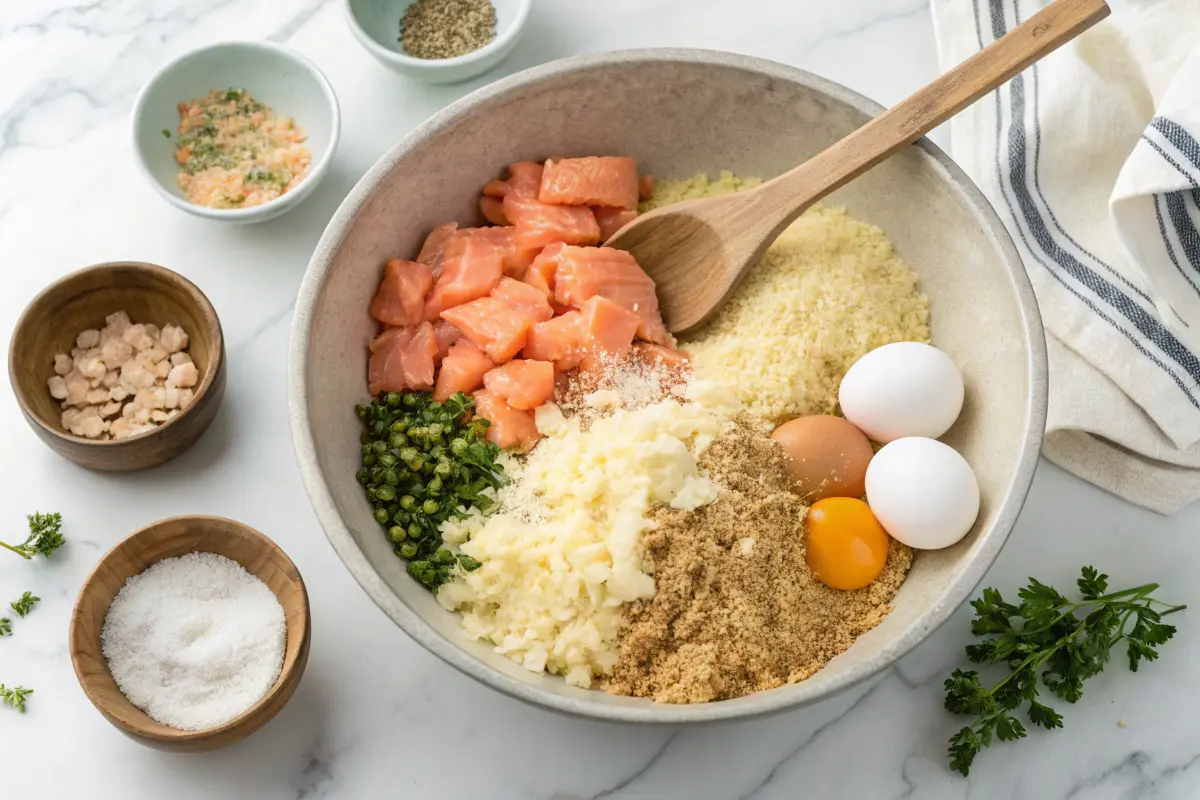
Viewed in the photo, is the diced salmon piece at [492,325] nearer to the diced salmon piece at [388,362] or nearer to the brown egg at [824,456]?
the diced salmon piece at [388,362]

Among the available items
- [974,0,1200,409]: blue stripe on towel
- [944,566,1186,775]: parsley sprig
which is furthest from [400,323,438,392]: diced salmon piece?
[974,0,1200,409]: blue stripe on towel

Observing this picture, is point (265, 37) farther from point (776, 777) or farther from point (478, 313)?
point (776, 777)

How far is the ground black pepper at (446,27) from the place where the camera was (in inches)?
99.0

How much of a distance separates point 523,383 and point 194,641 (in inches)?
30.0

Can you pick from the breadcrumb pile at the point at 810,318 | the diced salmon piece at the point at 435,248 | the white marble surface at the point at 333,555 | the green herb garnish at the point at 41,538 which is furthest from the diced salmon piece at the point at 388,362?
the green herb garnish at the point at 41,538

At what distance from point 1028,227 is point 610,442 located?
1030mm

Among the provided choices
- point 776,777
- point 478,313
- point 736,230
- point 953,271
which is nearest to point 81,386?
point 478,313

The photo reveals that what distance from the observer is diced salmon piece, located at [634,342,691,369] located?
83.2 inches

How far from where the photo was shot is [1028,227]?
2.29 metres

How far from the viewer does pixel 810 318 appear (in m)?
2.12

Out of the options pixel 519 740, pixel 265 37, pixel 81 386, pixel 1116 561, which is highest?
pixel 265 37

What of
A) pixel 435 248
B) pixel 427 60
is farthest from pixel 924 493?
pixel 427 60

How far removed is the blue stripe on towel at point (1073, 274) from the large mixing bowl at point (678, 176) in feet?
0.88

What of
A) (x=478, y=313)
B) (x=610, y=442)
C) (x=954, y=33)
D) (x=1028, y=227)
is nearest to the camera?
(x=610, y=442)
